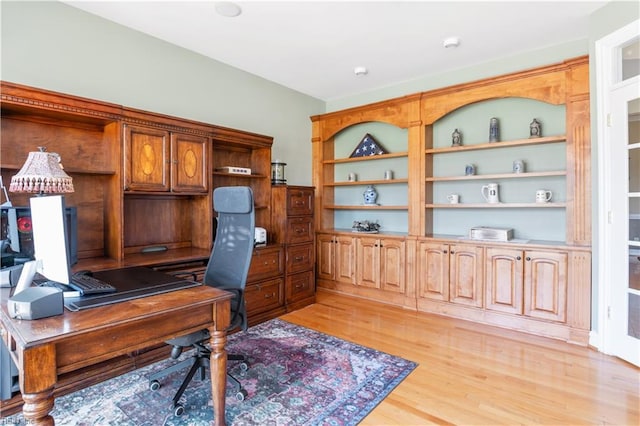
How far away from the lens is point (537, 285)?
126 inches

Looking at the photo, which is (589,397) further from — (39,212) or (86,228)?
(86,228)

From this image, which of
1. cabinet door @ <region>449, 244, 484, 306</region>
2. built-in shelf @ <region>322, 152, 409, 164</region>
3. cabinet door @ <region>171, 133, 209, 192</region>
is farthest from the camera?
built-in shelf @ <region>322, 152, 409, 164</region>

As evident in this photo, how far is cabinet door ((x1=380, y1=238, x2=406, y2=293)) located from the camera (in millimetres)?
4071

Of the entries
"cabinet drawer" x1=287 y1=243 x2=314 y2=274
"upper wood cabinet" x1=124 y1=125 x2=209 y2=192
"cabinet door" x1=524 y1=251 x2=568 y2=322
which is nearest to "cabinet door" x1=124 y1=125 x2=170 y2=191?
"upper wood cabinet" x1=124 y1=125 x2=209 y2=192

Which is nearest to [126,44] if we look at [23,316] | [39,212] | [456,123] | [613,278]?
[39,212]

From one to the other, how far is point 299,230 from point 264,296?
0.90 meters

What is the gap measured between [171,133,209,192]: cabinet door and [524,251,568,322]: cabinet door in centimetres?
324

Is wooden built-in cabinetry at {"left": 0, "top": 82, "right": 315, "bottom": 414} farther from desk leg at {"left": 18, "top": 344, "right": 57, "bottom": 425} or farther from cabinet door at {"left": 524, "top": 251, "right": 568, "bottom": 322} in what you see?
cabinet door at {"left": 524, "top": 251, "right": 568, "bottom": 322}

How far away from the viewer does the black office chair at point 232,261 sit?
87.4 inches

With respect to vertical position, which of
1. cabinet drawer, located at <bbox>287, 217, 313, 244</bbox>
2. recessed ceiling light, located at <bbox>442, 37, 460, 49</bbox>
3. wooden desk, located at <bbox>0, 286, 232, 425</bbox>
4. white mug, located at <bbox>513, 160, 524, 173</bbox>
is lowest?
wooden desk, located at <bbox>0, 286, 232, 425</bbox>

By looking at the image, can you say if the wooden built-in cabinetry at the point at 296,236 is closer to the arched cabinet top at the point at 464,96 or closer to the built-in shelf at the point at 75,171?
the arched cabinet top at the point at 464,96

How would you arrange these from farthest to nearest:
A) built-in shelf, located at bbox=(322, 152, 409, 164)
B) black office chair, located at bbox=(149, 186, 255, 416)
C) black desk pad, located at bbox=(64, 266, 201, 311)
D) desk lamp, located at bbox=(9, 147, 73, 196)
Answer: built-in shelf, located at bbox=(322, 152, 409, 164), black office chair, located at bbox=(149, 186, 255, 416), desk lamp, located at bbox=(9, 147, 73, 196), black desk pad, located at bbox=(64, 266, 201, 311)

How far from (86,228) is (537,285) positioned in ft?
13.5

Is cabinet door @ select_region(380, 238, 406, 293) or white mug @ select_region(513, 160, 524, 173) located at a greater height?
white mug @ select_region(513, 160, 524, 173)
